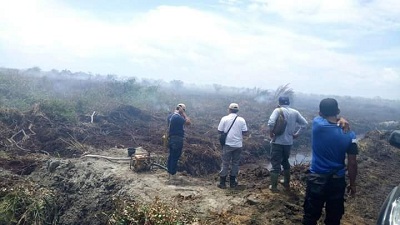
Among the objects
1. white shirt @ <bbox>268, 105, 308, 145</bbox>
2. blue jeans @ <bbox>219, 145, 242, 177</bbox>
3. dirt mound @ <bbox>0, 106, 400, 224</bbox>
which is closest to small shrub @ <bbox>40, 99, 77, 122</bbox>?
dirt mound @ <bbox>0, 106, 400, 224</bbox>

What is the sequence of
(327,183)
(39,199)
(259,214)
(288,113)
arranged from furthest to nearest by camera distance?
1. (39,199)
2. (288,113)
3. (259,214)
4. (327,183)

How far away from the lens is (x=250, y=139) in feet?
54.7

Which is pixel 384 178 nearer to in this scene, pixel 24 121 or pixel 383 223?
pixel 383 223

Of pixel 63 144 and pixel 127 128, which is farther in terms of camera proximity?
pixel 127 128

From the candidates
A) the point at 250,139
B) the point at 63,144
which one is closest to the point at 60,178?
the point at 63,144

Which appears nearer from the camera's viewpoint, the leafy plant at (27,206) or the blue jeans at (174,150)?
the leafy plant at (27,206)

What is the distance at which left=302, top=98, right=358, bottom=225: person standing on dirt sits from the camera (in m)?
4.07

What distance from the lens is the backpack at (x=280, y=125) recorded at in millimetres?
6031

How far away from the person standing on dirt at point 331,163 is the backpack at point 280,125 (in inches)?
71.5

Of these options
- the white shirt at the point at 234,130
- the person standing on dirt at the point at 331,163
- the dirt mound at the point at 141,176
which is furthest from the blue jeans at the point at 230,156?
the person standing on dirt at the point at 331,163

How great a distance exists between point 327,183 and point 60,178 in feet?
21.6

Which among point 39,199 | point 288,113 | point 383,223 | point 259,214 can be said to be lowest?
point 39,199

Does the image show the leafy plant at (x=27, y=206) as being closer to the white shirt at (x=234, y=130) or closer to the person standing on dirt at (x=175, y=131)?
the person standing on dirt at (x=175, y=131)

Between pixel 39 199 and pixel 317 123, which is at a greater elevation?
pixel 317 123
